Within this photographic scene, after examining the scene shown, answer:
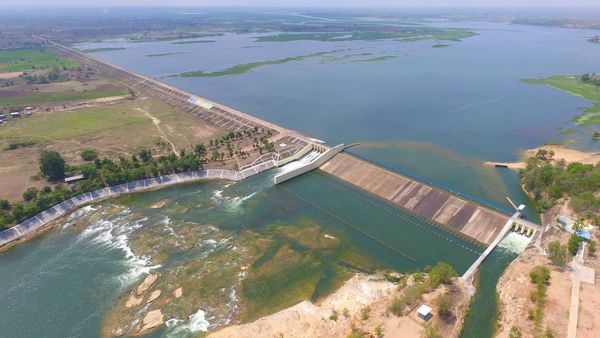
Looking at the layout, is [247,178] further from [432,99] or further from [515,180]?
[432,99]

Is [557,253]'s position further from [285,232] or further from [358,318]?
[285,232]

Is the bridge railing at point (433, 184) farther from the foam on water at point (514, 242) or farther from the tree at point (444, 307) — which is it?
the tree at point (444, 307)

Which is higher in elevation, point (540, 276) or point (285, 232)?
point (540, 276)

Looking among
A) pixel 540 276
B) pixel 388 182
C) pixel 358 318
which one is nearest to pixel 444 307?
pixel 358 318

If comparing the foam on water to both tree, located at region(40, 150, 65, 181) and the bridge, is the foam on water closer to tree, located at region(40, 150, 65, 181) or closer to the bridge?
the bridge

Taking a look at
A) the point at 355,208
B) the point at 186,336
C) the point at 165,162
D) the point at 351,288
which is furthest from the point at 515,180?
the point at 165,162

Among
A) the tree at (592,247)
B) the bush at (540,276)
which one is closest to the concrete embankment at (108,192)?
the bush at (540,276)

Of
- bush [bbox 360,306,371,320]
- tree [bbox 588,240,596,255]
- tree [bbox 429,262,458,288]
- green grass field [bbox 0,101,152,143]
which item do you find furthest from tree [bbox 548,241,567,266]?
green grass field [bbox 0,101,152,143]
